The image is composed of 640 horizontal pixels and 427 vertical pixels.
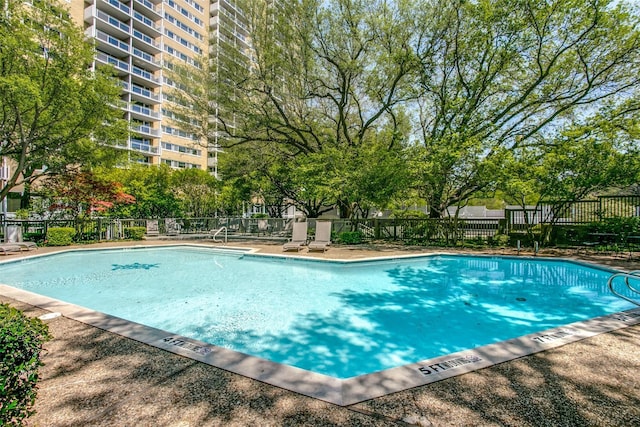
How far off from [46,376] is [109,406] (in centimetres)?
97

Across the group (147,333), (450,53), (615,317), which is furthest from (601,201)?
(147,333)

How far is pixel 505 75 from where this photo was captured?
1494 centimetres

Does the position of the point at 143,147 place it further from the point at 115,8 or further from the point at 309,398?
the point at 309,398

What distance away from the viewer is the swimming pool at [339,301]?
4.32 m

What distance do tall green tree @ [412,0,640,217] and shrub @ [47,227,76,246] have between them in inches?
608

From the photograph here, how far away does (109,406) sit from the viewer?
7.79 feet

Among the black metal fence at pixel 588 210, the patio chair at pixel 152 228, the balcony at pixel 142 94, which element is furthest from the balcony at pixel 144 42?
the black metal fence at pixel 588 210

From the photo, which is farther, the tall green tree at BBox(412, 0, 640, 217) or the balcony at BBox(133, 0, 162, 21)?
the balcony at BBox(133, 0, 162, 21)

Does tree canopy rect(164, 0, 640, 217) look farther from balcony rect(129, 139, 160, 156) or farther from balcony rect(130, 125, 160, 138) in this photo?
balcony rect(130, 125, 160, 138)

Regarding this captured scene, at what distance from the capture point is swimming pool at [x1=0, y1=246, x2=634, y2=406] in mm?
4320

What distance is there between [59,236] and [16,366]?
50.9 ft

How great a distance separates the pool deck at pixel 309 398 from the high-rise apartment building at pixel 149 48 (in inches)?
1271

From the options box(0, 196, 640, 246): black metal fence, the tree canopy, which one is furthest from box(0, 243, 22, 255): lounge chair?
the tree canopy

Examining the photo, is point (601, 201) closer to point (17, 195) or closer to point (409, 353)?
point (409, 353)
